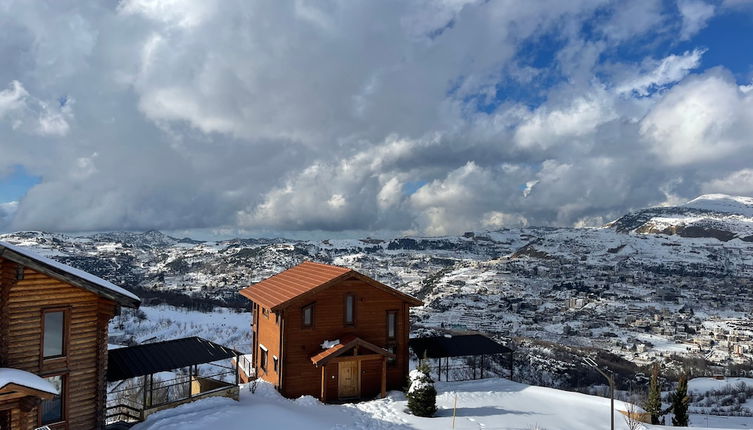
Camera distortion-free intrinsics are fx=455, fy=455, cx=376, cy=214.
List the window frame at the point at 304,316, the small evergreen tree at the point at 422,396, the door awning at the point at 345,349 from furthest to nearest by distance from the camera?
1. the window frame at the point at 304,316
2. the door awning at the point at 345,349
3. the small evergreen tree at the point at 422,396

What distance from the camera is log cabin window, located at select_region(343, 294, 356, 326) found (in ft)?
85.9

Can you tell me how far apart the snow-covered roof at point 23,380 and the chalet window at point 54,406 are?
5.94ft

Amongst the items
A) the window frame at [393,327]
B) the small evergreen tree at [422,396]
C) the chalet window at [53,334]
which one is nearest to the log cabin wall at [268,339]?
the window frame at [393,327]

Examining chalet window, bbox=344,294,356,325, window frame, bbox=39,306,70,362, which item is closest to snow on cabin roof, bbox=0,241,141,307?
window frame, bbox=39,306,70,362

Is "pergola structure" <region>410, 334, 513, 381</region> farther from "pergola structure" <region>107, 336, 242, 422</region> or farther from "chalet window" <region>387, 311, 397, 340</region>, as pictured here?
"pergola structure" <region>107, 336, 242, 422</region>

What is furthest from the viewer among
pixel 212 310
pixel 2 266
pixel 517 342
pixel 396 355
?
pixel 212 310

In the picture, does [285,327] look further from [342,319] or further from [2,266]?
[2,266]

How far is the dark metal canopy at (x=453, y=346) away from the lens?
28.6 metres

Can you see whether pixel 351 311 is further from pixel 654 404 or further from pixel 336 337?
pixel 654 404

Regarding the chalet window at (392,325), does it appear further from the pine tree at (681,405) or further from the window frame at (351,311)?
the pine tree at (681,405)

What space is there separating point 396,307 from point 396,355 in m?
2.87

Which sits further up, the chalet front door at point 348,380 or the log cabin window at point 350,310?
the log cabin window at point 350,310

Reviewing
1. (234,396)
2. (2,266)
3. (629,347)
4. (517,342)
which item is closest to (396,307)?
(234,396)

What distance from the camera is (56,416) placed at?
17.1 metres
